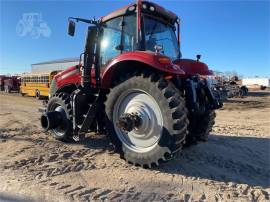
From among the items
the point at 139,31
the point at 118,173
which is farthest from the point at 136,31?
the point at 118,173

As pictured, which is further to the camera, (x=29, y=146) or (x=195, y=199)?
(x=29, y=146)

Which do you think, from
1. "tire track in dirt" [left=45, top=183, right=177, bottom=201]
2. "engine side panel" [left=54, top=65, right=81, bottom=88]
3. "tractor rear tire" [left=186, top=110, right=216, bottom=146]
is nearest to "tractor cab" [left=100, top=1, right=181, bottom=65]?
"engine side panel" [left=54, top=65, right=81, bottom=88]

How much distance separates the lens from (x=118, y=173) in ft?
16.3

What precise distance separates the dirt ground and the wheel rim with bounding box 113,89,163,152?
0.40m

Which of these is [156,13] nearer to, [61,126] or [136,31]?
[136,31]

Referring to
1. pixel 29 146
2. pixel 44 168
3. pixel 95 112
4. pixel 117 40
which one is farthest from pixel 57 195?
pixel 117 40

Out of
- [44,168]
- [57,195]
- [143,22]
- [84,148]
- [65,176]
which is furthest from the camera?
[84,148]

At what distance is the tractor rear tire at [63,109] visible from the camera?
21.8 feet

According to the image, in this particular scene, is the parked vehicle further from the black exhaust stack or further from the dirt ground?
the black exhaust stack

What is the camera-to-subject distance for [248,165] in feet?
19.1

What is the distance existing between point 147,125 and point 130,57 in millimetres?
1127

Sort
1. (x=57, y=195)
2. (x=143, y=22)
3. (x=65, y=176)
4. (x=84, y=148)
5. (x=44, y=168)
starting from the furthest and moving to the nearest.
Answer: (x=84, y=148), (x=143, y=22), (x=44, y=168), (x=65, y=176), (x=57, y=195)

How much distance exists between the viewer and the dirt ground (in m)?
4.21

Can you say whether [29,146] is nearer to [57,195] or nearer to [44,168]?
[44,168]
